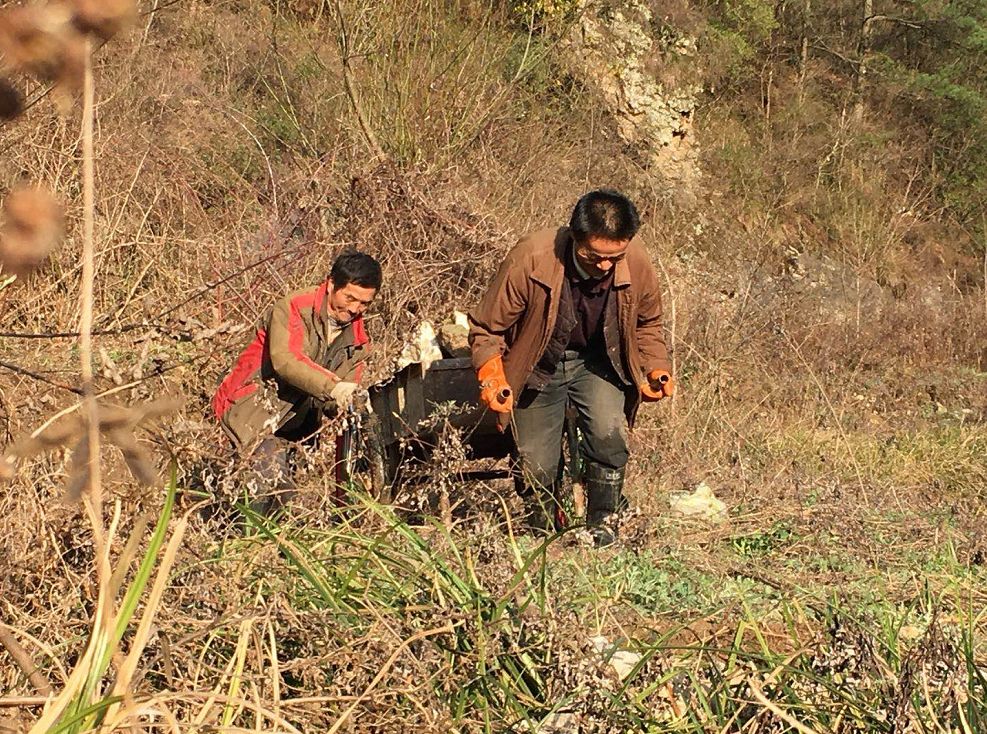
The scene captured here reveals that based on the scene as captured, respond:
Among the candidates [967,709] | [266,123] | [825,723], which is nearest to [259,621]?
[825,723]

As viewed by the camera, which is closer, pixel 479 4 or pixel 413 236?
pixel 413 236

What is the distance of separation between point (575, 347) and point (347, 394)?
57.1 inches

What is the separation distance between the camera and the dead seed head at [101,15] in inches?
37.0

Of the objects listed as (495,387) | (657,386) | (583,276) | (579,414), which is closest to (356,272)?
(495,387)

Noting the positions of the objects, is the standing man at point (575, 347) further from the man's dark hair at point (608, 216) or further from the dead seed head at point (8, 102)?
the dead seed head at point (8, 102)

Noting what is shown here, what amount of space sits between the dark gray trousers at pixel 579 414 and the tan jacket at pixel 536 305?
0.16m

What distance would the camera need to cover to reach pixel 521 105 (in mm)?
12344

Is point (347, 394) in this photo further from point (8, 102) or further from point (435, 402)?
point (8, 102)

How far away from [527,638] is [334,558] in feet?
2.30

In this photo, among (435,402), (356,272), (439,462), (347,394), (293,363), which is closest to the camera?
(439,462)

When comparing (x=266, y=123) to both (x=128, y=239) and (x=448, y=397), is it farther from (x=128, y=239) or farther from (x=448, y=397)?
(x=448, y=397)

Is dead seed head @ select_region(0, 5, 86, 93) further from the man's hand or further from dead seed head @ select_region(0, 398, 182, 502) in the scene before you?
the man's hand

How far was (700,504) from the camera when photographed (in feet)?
19.5

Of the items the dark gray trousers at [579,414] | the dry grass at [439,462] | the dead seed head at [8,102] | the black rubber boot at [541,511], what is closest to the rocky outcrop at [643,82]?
the dry grass at [439,462]
